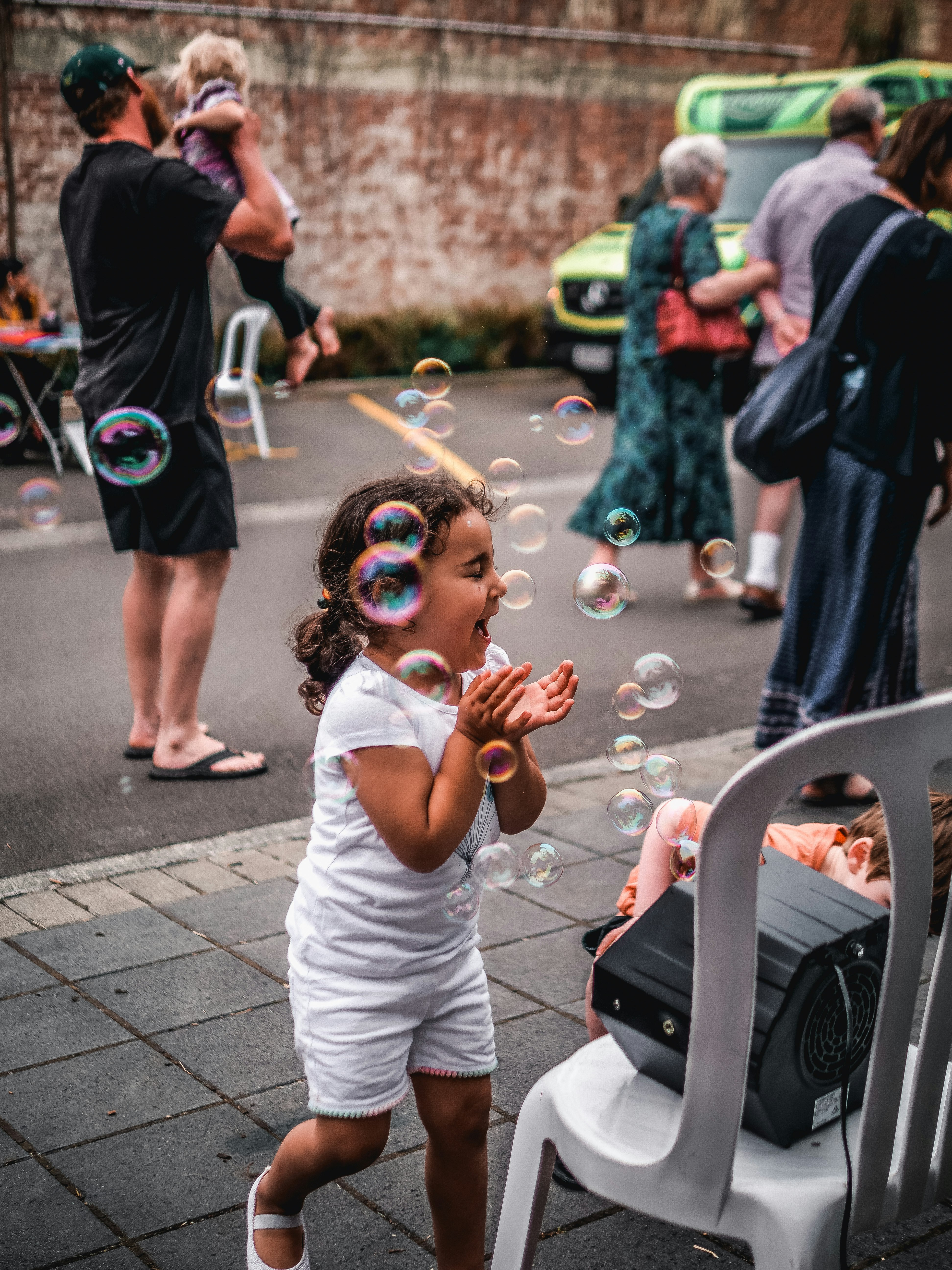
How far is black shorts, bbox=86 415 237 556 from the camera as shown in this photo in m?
4.11

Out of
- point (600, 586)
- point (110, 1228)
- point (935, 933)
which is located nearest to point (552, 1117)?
point (110, 1228)

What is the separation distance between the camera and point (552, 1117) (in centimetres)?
170

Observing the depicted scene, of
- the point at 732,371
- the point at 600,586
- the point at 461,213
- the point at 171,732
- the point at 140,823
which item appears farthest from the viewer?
the point at 461,213

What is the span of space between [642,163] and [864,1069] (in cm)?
1674

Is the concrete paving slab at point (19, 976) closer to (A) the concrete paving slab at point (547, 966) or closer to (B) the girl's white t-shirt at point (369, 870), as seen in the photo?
(A) the concrete paving slab at point (547, 966)

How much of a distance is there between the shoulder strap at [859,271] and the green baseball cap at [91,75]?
2171 millimetres

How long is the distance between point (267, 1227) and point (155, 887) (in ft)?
5.42

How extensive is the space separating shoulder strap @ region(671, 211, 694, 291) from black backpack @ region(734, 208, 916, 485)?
2.26 meters

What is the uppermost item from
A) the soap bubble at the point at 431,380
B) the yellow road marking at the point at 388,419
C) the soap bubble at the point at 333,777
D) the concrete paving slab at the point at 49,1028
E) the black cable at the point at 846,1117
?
the soap bubble at the point at 431,380

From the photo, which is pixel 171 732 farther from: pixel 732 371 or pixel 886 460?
pixel 732 371

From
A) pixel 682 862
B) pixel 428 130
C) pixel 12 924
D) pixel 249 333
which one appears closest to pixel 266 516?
pixel 249 333

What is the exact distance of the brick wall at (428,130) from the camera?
13.4 metres

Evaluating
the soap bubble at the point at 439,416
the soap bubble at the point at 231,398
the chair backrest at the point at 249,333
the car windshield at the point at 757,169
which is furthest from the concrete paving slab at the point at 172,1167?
the car windshield at the point at 757,169

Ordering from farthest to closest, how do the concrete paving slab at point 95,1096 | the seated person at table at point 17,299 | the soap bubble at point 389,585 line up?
the seated person at table at point 17,299
the concrete paving slab at point 95,1096
the soap bubble at point 389,585
